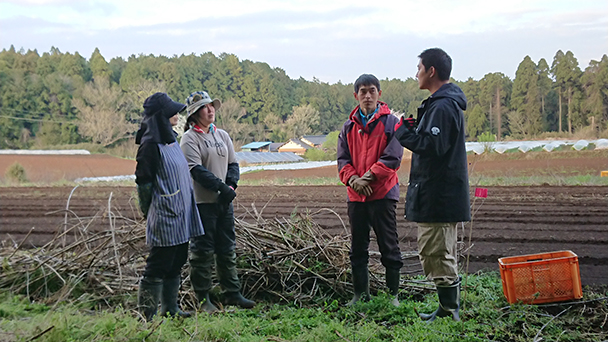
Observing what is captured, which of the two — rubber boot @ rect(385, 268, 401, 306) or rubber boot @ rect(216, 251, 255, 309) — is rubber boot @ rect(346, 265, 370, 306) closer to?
rubber boot @ rect(385, 268, 401, 306)

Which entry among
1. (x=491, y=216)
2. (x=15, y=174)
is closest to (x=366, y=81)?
(x=491, y=216)

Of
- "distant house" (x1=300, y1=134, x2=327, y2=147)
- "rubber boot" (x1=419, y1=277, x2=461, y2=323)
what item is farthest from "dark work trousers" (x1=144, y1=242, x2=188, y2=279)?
"distant house" (x1=300, y1=134, x2=327, y2=147)

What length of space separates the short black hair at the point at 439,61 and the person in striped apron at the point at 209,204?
5.73 feet

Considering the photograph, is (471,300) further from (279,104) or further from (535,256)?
(279,104)

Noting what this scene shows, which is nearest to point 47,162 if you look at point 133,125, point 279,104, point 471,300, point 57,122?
point 133,125

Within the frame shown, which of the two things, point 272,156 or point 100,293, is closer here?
point 100,293

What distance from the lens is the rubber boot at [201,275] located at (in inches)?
150

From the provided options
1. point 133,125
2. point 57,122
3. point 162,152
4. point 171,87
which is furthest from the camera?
point 171,87

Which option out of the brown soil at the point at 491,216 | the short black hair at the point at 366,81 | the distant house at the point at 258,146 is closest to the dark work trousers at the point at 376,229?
the brown soil at the point at 491,216

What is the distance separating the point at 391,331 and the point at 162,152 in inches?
77.7

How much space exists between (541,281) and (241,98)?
50.1m

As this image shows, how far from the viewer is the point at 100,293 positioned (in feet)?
12.9

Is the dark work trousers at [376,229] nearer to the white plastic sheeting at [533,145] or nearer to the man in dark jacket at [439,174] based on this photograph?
the man in dark jacket at [439,174]

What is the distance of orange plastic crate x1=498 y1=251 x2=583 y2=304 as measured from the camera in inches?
136
